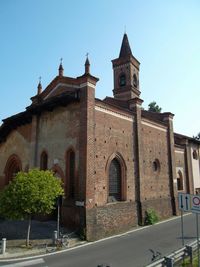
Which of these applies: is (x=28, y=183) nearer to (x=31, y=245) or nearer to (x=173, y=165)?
(x=31, y=245)

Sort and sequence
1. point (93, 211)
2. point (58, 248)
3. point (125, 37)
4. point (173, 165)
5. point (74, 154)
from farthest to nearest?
point (125, 37), point (173, 165), point (74, 154), point (93, 211), point (58, 248)

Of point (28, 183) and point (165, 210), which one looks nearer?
point (28, 183)

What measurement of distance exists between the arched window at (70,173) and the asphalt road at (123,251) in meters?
3.88

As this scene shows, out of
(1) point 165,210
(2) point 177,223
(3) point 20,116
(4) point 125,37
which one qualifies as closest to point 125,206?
(2) point 177,223

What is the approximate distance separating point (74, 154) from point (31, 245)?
5976mm

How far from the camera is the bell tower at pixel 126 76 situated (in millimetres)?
27812

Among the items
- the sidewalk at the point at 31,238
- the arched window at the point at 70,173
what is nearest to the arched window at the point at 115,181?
the arched window at the point at 70,173

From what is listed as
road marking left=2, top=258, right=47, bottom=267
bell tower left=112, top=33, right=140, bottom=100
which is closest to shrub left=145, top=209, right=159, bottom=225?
road marking left=2, top=258, right=47, bottom=267

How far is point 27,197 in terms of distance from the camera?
12117 mm

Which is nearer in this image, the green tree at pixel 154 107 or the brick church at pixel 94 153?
the brick church at pixel 94 153

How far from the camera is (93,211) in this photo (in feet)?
47.1

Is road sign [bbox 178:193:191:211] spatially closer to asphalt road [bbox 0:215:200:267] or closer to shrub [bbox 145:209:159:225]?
asphalt road [bbox 0:215:200:267]

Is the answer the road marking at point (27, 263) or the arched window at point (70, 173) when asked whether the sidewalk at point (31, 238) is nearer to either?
the road marking at point (27, 263)

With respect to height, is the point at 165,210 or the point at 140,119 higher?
the point at 140,119
